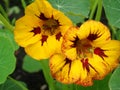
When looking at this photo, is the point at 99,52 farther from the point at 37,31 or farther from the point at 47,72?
the point at 47,72

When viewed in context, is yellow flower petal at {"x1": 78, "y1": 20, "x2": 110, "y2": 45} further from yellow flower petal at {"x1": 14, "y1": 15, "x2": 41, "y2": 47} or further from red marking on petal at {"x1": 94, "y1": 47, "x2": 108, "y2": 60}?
yellow flower petal at {"x1": 14, "y1": 15, "x2": 41, "y2": 47}

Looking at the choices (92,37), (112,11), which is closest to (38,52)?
(92,37)

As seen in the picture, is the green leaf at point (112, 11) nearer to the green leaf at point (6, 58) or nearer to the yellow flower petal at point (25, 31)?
the yellow flower petal at point (25, 31)

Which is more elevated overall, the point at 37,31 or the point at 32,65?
the point at 37,31

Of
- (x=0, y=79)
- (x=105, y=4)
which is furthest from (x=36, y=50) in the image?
(x=105, y=4)

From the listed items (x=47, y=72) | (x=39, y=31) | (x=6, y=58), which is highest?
(x=39, y=31)

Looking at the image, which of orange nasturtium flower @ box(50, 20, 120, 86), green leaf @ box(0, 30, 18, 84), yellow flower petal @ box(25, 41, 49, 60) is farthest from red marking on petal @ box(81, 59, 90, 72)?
green leaf @ box(0, 30, 18, 84)

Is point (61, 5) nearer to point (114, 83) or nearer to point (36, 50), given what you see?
point (36, 50)
